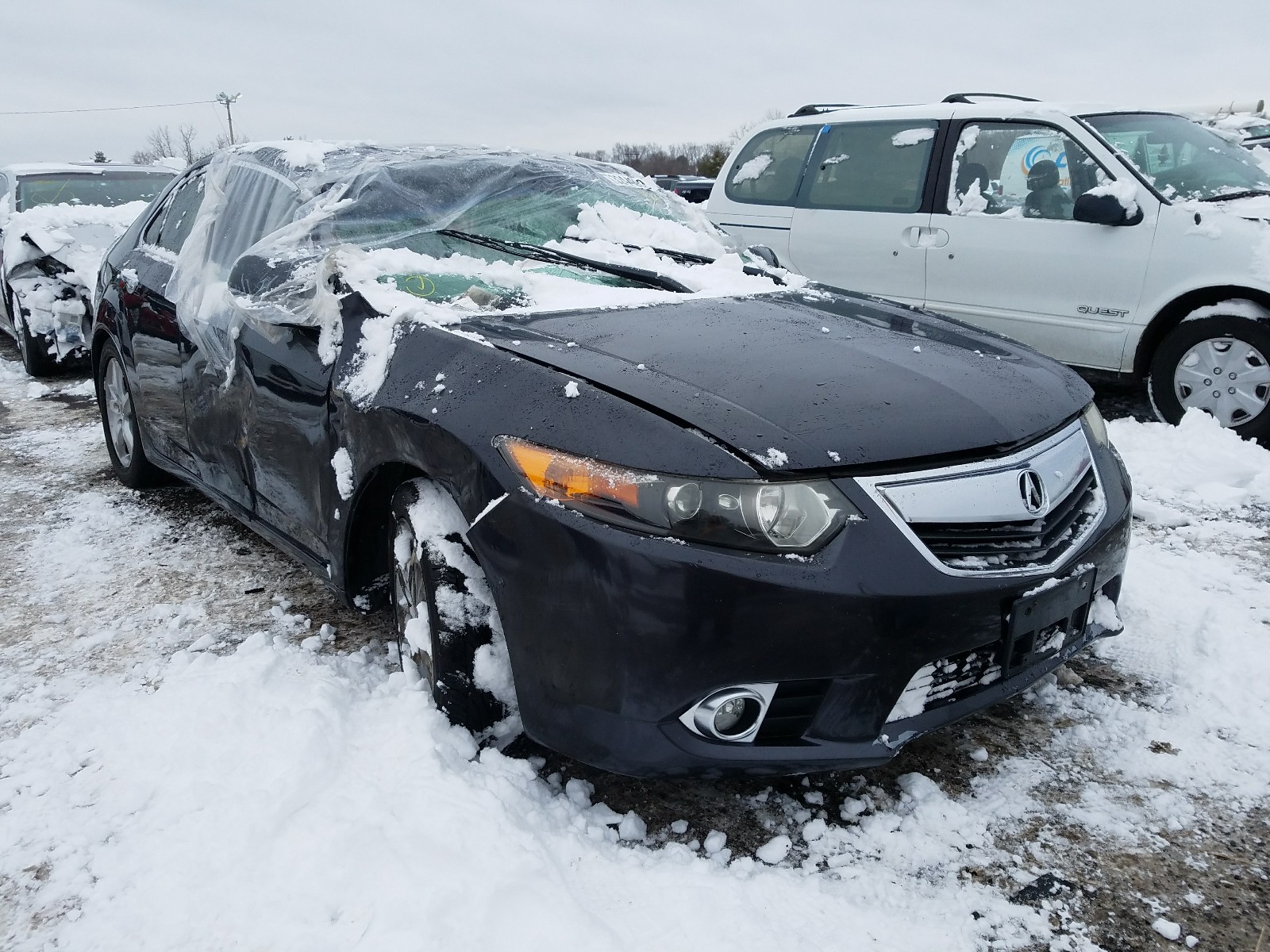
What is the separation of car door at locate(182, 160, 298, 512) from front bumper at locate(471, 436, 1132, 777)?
1.48 metres

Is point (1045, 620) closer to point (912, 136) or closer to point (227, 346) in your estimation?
point (227, 346)

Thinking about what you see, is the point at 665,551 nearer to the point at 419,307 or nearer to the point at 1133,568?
the point at 419,307

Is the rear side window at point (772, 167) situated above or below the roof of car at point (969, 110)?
below

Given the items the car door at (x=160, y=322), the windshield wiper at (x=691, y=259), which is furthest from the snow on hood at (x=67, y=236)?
the windshield wiper at (x=691, y=259)

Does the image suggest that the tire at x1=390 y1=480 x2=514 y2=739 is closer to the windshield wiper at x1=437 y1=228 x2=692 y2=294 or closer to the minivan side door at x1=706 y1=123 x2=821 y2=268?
the windshield wiper at x1=437 y1=228 x2=692 y2=294

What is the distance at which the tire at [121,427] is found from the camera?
14.6 ft

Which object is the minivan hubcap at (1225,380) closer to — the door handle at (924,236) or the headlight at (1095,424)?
the door handle at (924,236)

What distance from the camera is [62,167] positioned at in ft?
29.1

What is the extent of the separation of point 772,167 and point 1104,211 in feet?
7.92

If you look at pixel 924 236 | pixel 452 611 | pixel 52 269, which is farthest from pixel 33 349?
pixel 452 611

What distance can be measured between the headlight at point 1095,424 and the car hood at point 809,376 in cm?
5

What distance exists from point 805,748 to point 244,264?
83.8 inches

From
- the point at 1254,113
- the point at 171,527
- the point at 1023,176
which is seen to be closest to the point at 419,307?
the point at 171,527

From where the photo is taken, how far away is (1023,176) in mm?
5633
